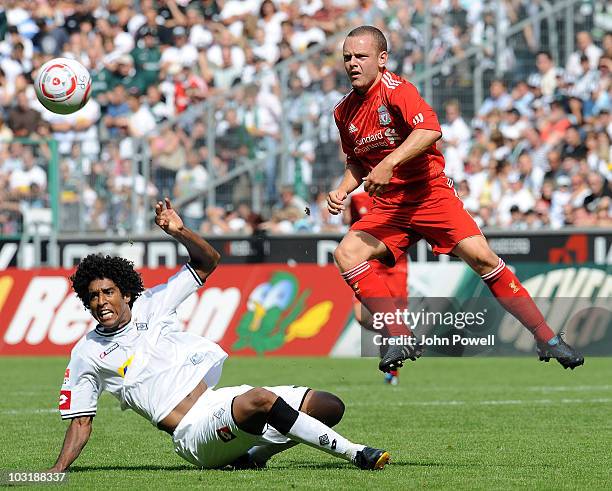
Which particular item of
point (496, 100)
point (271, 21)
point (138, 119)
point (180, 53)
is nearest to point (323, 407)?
point (496, 100)

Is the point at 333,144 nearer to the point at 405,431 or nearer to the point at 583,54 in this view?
the point at 583,54

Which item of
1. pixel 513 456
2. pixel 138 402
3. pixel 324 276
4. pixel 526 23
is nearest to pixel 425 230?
pixel 513 456

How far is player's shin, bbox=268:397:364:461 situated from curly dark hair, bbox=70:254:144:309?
1.21m

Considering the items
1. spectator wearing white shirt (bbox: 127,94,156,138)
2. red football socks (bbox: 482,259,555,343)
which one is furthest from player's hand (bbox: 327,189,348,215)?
spectator wearing white shirt (bbox: 127,94,156,138)

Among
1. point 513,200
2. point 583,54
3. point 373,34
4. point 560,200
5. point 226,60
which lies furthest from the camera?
point 226,60

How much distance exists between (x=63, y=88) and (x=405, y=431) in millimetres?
4099

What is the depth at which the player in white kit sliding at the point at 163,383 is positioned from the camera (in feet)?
26.2

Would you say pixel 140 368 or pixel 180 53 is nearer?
pixel 140 368

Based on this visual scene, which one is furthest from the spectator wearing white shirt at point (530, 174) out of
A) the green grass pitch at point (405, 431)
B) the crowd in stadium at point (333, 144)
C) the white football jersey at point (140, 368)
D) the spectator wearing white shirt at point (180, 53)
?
the white football jersey at point (140, 368)

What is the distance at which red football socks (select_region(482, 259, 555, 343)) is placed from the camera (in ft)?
31.9

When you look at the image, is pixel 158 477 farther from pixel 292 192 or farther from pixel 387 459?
pixel 292 192

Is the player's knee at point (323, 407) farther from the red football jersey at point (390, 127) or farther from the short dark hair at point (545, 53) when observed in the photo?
the short dark hair at point (545, 53)

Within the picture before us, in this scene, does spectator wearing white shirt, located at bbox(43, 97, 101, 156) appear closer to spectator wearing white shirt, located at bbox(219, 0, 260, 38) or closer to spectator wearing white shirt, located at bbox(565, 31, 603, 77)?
spectator wearing white shirt, located at bbox(219, 0, 260, 38)

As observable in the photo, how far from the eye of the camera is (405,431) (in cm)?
1070
